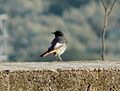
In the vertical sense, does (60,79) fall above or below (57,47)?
below

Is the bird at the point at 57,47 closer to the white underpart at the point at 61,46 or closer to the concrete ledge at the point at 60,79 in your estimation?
the white underpart at the point at 61,46

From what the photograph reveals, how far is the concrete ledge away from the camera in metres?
3.60

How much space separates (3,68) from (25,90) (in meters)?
0.27

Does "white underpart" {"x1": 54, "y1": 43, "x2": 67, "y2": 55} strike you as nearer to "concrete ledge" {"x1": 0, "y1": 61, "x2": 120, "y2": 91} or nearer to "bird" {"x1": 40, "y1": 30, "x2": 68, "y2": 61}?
"bird" {"x1": 40, "y1": 30, "x2": 68, "y2": 61}

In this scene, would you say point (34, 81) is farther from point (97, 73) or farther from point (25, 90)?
point (97, 73)

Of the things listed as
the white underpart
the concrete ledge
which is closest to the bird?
the white underpart

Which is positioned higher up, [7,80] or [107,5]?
[107,5]

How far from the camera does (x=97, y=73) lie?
3.70 m

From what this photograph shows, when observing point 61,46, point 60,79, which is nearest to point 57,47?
point 61,46

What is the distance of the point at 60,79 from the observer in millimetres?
3637

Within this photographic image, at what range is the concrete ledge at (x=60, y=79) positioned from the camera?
3.60m

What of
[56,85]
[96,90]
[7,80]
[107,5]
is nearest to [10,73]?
[7,80]

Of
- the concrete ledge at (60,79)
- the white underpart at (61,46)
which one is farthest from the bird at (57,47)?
the concrete ledge at (60,79)

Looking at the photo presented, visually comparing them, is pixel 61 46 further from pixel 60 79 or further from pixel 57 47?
pixel 60 79
